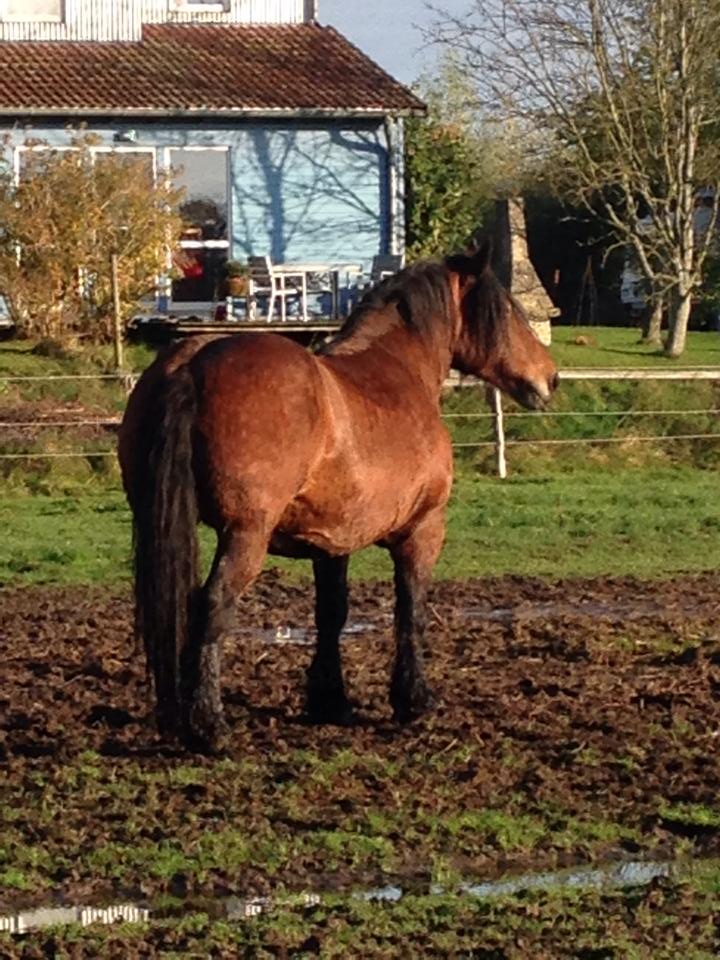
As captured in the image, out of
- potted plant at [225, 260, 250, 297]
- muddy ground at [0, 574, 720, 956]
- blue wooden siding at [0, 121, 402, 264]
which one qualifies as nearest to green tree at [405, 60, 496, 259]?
blue wooden siding at [0, 121, 402, 264]

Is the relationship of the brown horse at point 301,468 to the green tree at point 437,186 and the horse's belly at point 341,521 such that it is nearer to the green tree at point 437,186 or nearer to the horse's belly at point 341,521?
the horse's belly at point 341,521

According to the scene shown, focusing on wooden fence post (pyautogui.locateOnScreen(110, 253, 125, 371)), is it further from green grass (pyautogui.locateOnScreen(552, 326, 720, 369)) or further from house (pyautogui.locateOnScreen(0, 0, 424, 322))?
green grass (pyautogui.locateOnScreen(552, 326, 720, 369))

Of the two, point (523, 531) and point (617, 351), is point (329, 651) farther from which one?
point (617, 351)

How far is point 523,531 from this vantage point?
15.5 metres

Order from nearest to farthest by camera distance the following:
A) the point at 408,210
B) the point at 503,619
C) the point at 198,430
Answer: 1. the point at 198,430
2. the point at 503,619
3. the point at 408,210

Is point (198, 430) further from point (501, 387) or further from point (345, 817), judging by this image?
point (501, 387)

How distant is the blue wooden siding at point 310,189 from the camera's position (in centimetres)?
2700

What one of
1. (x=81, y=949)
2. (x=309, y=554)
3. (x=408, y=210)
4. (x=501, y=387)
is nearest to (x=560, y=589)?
(x=501, y=387)

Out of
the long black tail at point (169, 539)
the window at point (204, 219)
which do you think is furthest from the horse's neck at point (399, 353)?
the window at point (204, 219)

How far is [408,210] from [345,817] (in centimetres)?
2461

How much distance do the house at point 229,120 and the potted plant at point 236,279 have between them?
0.76m

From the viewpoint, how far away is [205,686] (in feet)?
23.8

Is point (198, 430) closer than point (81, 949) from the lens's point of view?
No

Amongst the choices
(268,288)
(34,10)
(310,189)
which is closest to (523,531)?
(268,288)
